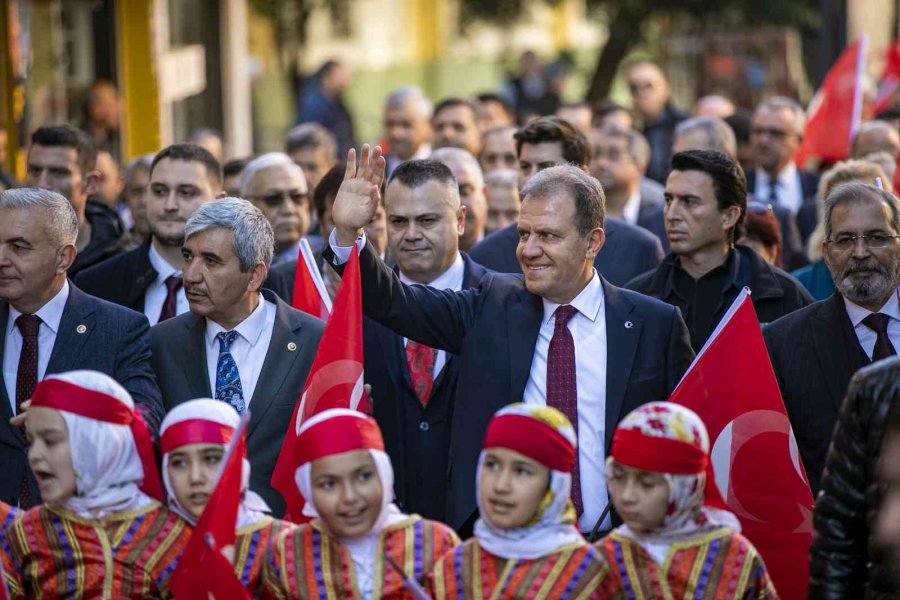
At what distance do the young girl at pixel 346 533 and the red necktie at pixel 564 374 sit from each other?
41.1 inches

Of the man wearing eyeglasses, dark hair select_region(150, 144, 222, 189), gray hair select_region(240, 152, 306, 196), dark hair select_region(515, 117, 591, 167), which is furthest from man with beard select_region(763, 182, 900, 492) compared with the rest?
gray hair select_region(240, 152, 306, 196)

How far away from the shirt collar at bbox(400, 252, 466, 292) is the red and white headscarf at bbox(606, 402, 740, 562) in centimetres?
230

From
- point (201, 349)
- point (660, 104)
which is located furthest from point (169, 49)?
point (201, 349)

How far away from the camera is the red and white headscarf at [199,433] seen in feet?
18.7

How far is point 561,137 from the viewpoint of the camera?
9516 millimetres

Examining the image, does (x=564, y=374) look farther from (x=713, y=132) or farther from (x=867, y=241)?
(x=713, y=132)

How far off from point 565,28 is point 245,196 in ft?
83.9

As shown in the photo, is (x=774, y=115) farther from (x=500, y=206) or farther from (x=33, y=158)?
(x=33, y=158)

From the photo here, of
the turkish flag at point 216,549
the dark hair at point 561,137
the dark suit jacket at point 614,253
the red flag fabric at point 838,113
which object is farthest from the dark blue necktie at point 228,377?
the red flag fabric at point 838,113

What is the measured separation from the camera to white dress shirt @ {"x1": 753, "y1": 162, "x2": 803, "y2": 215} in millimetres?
12633

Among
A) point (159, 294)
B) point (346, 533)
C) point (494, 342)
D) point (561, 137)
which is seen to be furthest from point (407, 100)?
point (346, 533)

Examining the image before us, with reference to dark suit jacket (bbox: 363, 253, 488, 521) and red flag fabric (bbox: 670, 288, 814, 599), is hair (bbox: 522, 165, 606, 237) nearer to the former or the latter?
red flag fabric (bbox: 670, 288, 814, 599)

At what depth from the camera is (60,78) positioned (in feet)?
51.3

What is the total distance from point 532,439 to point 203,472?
1.16 m
